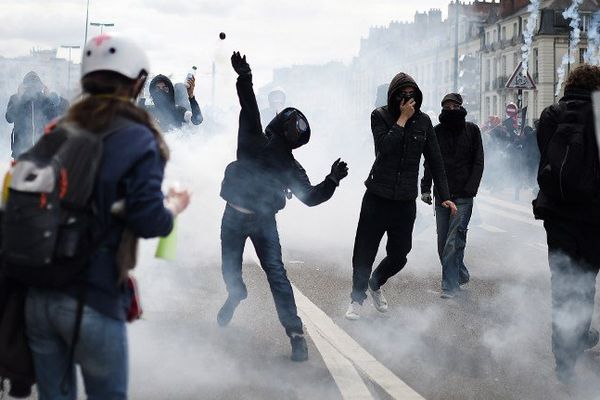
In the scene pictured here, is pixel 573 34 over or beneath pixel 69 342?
over

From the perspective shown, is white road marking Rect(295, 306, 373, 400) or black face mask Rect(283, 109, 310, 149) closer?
white road marking Rect(295, 306, 373, 400)

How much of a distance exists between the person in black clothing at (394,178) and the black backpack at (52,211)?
13.2 feet

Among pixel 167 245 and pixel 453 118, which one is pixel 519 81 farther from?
pixel 167 245

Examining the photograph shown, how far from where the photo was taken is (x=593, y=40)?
67.4m

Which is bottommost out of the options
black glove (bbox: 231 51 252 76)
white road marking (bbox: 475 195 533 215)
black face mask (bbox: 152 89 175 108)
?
white road marking (bbox: 475 195 533 215)

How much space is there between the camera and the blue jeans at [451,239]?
7.89 m

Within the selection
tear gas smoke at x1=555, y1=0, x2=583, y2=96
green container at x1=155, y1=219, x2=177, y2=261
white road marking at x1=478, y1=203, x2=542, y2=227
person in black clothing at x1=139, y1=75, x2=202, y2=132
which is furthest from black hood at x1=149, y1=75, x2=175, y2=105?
tear gas smoke at x1=555, y1=0, x2=583, y2=96

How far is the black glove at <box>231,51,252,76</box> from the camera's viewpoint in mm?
5410

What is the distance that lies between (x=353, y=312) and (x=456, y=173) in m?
1.84

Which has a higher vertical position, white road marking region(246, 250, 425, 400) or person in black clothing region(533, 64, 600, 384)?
person in black clothing region(533, 64, 600, 384)

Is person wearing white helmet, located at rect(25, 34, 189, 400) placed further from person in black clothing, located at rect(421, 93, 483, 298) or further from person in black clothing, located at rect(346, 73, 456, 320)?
person in black clothing, located at rect(421, 93, 483, 298)

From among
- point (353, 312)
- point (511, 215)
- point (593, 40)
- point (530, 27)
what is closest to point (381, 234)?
point (353, 312)

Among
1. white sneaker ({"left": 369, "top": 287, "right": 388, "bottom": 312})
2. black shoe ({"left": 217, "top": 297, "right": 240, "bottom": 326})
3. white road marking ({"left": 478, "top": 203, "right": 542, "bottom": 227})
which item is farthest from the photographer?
white road marking ({"left": 478, "top": 203, "right": 542, "bottom": 227})

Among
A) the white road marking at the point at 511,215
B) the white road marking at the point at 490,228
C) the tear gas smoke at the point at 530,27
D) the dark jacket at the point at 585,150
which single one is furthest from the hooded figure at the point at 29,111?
the tear gas smoke at the point at 530,27
